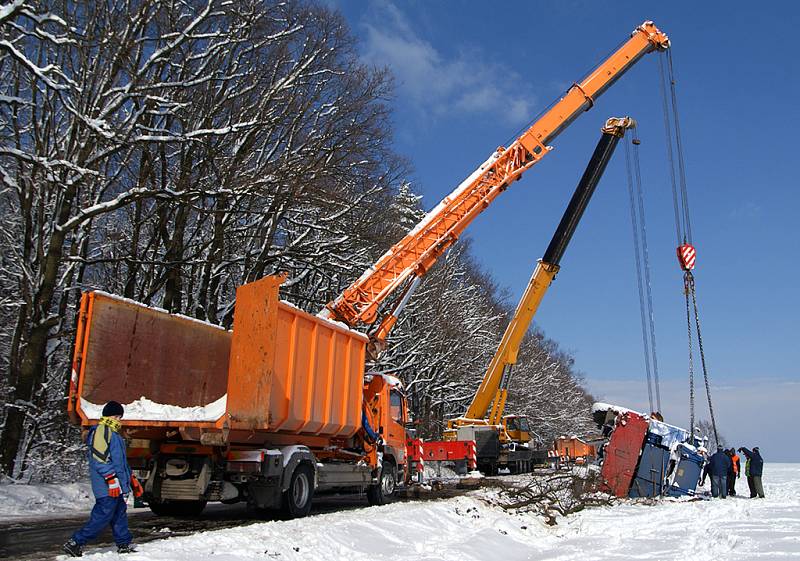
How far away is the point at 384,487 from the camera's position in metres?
14.7

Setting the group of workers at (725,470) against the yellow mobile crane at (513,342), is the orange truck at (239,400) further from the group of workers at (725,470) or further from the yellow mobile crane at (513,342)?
the yellow mobile crane at (513,342)

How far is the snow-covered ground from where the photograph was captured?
7719mm

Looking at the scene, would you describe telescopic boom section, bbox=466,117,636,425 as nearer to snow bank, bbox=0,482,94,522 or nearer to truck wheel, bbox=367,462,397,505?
truck wheel, bbox=367,462,397,505

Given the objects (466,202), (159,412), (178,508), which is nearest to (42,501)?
(178,508)

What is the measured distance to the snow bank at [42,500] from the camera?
12227mm

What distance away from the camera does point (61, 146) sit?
16016mm

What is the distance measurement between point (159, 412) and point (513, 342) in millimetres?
16865

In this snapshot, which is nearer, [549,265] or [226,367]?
[226,367]

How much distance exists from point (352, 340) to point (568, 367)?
64.4 m

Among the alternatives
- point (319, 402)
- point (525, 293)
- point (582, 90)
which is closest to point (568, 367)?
point (525, 293)

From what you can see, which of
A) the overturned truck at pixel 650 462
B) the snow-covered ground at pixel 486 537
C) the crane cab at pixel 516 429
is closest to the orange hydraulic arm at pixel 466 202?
the snow-covered ground at pixel 486 537

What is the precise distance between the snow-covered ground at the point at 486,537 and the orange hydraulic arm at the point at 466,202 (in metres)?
5.75

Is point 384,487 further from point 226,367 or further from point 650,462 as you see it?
point 650,462

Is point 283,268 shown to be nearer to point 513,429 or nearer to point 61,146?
point 61,146
